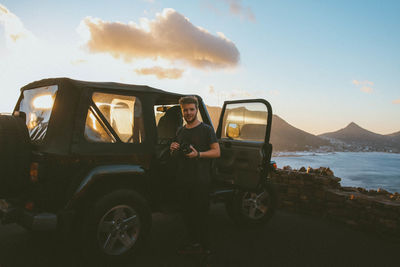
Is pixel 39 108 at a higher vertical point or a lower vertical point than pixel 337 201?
higher

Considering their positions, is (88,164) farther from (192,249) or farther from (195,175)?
(192,249)

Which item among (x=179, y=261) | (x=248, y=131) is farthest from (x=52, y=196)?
(x=248, y=131)

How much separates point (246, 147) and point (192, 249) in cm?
184

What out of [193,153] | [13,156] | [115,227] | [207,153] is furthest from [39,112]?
[207,153]

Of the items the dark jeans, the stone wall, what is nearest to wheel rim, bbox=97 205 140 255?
the dark jeans

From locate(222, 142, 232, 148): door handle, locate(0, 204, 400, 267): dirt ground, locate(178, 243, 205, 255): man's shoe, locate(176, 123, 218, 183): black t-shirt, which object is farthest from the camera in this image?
locate(222, 142, 232, 148): door handle

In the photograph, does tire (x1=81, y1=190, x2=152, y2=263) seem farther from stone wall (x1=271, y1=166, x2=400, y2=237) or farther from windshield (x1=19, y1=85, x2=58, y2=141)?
stone wall (x1=271, y1=166, x2=400, y2=237)

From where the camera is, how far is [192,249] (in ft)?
11.1

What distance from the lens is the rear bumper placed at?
9.31ft

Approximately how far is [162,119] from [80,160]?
1770 millimetres

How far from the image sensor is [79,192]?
3.00m

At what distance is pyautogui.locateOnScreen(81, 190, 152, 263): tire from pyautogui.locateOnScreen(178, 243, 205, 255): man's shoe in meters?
0.48

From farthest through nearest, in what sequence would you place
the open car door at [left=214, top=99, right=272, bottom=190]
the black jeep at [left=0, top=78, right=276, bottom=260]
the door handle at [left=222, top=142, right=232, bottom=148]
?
the door handle at [left=222, top=142, right=232, bottom=148] → the open car door at [left=214, top=99, right=272, bottom=190] → the black jeep at [left=0, top=78, right=276, bottom=260]

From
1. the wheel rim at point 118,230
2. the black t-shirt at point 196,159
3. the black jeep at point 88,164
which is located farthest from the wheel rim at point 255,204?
the wheel rim at point 118,230
